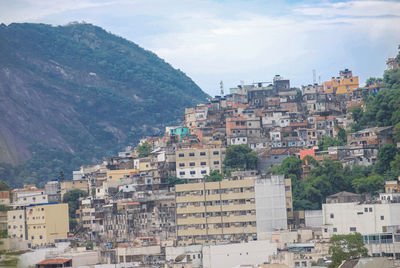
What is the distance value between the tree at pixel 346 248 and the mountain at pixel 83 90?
6954 cm

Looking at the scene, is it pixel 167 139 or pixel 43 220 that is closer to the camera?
pixel 43 220

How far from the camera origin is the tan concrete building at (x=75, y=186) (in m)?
63.5

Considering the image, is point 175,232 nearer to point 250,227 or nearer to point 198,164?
point 250,227

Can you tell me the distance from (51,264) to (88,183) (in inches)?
987

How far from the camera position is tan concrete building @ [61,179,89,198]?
63.5m

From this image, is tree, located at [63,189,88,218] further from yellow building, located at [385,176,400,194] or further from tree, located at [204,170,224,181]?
yellow building, located at [385,176,400,194]

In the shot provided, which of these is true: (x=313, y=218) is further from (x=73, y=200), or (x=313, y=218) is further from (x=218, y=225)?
(x=73, y=200)

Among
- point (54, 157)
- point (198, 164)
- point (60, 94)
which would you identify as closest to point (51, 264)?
point (198, 164)

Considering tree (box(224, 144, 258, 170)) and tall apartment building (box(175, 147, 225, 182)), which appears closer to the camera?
tall apartment building (box(175, 147, 225, 182))

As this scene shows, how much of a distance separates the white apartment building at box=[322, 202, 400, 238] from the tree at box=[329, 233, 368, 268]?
5573 millimetres

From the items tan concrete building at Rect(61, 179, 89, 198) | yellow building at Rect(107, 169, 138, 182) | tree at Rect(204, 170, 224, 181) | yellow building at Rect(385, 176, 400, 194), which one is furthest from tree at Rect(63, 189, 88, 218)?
yellow building at Rect(385, 176, 400, 194)

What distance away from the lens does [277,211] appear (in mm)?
46000

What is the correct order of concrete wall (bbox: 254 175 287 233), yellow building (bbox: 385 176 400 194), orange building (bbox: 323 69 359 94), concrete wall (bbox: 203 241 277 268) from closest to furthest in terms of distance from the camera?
concrete wall (bbox: 203 241 277 268)
yellow building (bbox: 385 176 400 194)
concrete wall (bbox: 254 175 287 233)
orange building (bbox: 323 69 359 94)

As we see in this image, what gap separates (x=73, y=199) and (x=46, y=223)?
704cm
